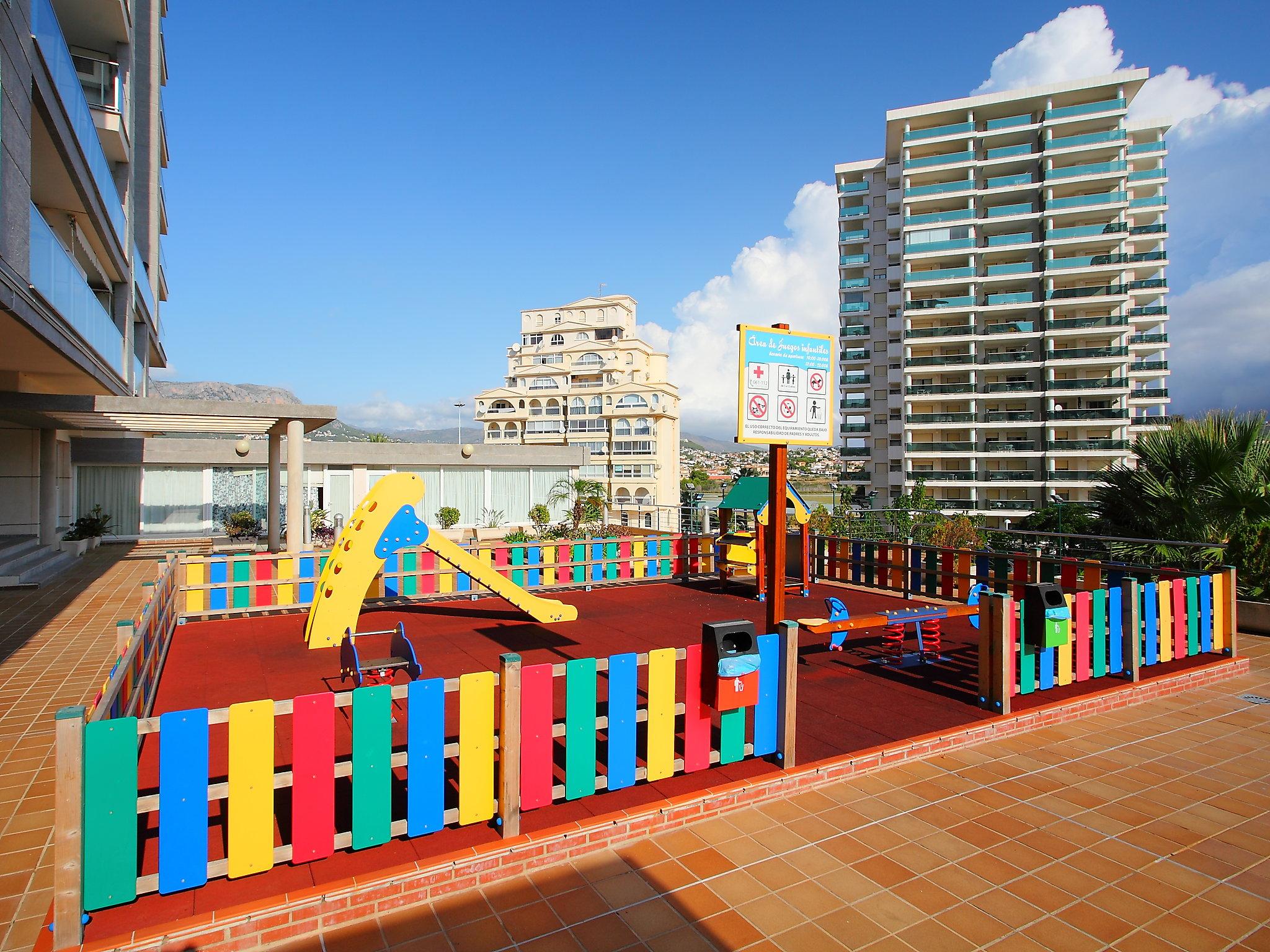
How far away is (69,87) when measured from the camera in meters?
11.1

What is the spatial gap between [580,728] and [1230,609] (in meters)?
7.98

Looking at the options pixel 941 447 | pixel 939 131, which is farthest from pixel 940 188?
pixel 941 447

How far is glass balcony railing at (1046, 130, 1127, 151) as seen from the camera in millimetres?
47656

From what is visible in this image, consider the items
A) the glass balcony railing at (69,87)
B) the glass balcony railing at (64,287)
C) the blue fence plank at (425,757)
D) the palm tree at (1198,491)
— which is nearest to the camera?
the blue fence plank at (425,757)

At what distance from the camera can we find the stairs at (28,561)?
14164mm

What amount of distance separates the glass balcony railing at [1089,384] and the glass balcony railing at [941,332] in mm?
Result: 6360

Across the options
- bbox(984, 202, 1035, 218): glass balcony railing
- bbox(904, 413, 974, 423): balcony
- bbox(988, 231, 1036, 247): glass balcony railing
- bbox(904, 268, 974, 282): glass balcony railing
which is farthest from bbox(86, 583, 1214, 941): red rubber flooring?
bbox(984, 202, 1035, 218): glass balcony railing

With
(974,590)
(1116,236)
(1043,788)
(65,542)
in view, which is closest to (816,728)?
(1043,788)

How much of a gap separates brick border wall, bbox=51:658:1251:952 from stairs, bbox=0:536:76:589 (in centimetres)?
1447

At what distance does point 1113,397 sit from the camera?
47594 millimetres

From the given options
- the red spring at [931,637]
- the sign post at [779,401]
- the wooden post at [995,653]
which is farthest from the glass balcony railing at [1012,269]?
the wooden post at [995,653]

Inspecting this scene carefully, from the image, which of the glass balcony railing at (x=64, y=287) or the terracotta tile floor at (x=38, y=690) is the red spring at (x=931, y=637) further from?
the glass balcony railing at (x=64, y=287)

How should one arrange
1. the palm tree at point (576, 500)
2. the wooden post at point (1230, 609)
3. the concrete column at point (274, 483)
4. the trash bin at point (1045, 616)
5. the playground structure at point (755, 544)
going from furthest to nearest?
the palm tree at point (576, 500) < the concrete column at point (274, 483) < the playground structure at point (755, 544) < the wooden post at point (1230, 609) < the trash bin at point (1045, 616)

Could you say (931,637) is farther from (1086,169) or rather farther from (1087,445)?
(1086,169)
